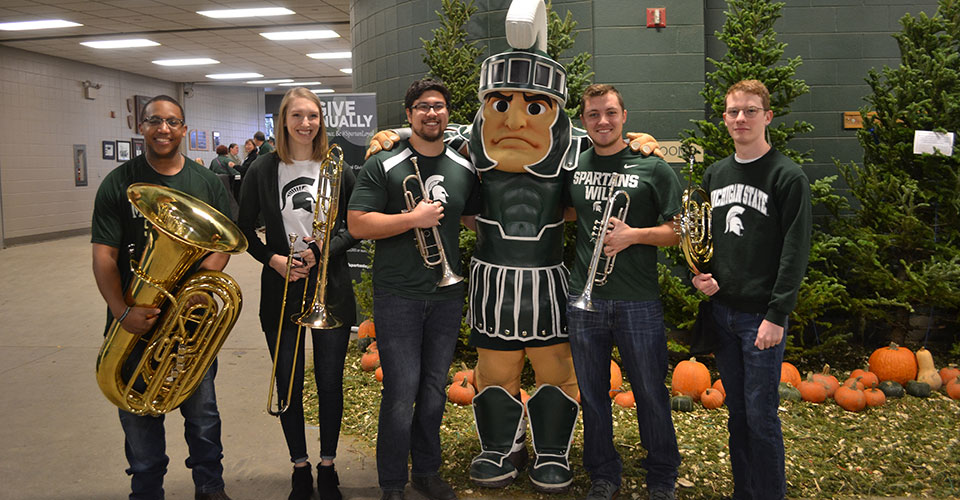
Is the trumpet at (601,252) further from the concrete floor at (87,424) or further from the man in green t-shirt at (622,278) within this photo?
the concrete floor at (87,424)

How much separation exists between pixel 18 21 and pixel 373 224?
37.2 ft

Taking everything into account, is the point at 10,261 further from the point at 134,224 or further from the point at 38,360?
the point at 134,224

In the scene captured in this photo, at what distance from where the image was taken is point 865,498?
3.59m

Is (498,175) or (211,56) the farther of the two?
(211,56)

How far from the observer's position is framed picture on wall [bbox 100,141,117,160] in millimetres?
16641

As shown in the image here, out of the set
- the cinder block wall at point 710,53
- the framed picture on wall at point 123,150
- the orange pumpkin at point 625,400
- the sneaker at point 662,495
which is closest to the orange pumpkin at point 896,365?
the cinder block wall at point 710,53

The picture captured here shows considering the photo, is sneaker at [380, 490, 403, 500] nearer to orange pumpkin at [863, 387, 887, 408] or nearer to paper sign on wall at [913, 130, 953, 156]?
orange pumpkin at [863, 387, 887, 408]

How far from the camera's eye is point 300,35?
13.6 m

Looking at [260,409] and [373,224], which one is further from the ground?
[373,224]

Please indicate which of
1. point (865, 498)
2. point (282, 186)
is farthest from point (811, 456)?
point (282, 186)

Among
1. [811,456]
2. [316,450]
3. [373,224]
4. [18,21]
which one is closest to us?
[373,224]

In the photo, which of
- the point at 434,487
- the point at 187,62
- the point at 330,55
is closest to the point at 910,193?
the point at 434,487

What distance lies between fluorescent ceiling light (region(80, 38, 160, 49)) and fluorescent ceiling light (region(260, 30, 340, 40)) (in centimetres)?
230

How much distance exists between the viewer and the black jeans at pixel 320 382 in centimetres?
339
